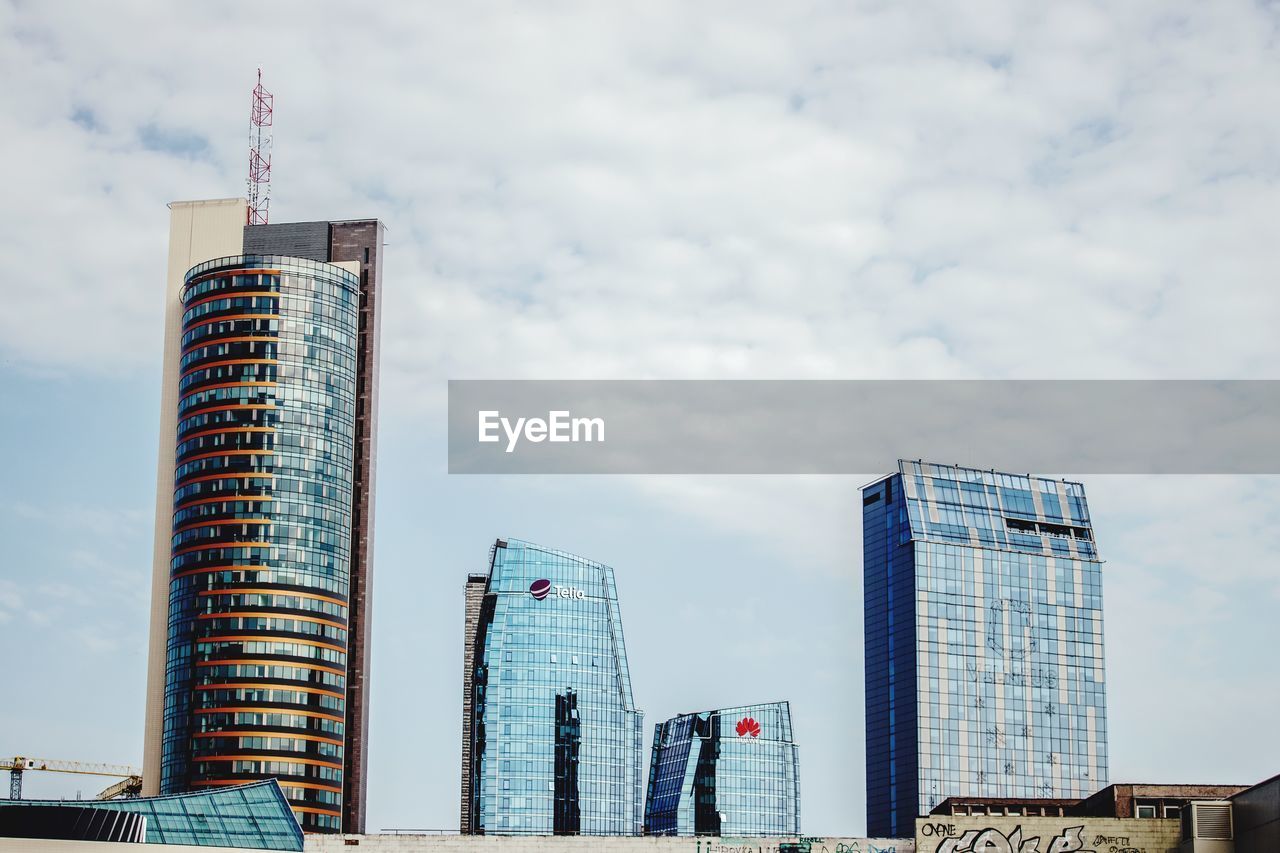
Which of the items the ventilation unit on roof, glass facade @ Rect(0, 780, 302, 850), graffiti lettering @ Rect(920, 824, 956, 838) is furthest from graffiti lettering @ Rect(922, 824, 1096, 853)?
glass facade @ Rect(0, 780, 302, 850)

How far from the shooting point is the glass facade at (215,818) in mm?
161250

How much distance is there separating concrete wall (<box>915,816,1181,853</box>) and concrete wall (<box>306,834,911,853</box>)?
142 inches

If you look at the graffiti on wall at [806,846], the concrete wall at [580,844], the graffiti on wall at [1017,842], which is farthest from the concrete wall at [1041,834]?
the concrete wall at [580,844]

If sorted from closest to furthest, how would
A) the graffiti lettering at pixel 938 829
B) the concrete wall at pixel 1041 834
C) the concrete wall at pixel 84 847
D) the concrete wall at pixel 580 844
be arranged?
the concrete wall at pixel 84 847
the concrete wall at pixel 1041 834
the concrete wall at pixel 580 844
the graffiti lettering at pixel 938 829

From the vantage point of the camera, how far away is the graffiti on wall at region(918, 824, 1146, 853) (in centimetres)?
15988

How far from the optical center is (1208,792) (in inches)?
6727

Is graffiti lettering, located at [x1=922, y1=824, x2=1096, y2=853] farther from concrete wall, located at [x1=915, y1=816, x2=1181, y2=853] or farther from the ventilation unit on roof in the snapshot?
the ventilation unit on roof

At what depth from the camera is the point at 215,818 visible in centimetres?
16262

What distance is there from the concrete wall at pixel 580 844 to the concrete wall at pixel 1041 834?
3.60 m

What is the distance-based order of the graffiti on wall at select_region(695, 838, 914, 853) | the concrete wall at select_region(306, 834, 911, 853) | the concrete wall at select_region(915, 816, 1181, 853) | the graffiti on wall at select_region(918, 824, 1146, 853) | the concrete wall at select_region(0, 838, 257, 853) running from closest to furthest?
the concrete wall at select_region(0, 838, 257, 853)
the concrete wall at select_region(915, 816, 1181, 853)
the graffiti on wall at select_region(918, 824, 1146, 853)
the concrete wall at select_region(306, 834, 911, 853)
the graffiti on wall at select_region(695, 838, 914, 853)

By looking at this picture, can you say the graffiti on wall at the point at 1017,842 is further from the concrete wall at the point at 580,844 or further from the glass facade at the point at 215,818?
the glass facade at the point at 215,818

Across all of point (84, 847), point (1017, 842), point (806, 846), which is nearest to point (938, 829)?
point (1017, 842)

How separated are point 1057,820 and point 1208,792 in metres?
19.6

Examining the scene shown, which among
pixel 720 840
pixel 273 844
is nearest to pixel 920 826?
pixel 720 840
